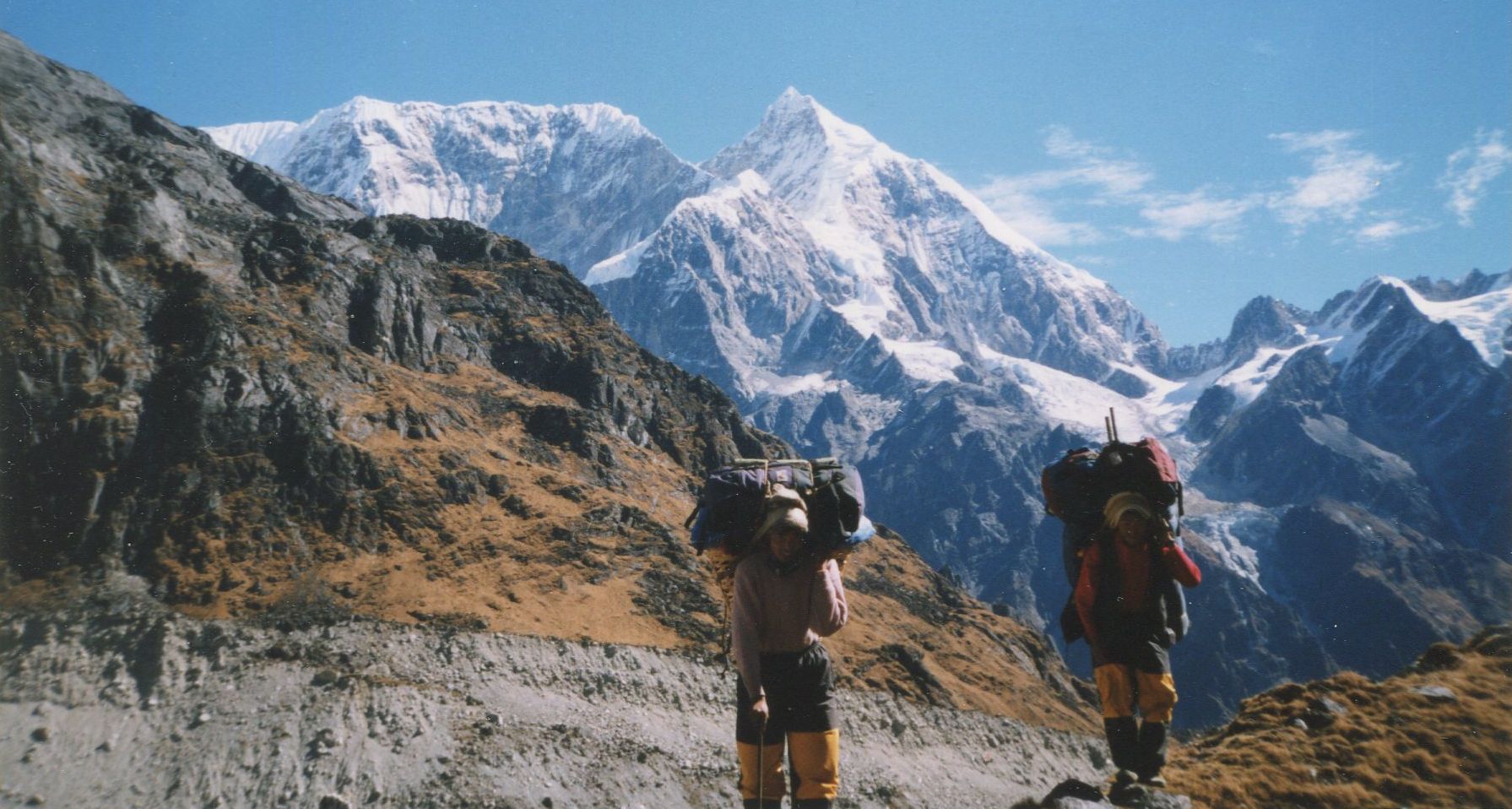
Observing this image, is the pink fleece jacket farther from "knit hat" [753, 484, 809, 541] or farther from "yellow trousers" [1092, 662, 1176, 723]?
"yellow trousers" [1092, 662, 1176, 723]

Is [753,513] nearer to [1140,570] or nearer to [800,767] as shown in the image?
[800,767]

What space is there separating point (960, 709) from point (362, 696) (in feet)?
100

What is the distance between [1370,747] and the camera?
798 centimetres

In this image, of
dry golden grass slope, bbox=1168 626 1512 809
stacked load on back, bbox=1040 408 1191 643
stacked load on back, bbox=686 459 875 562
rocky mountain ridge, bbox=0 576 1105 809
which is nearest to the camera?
stacked load on back, bbox=686 459 875 562

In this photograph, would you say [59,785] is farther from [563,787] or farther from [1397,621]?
[1397,621]

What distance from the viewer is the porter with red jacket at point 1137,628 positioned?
24.4ft

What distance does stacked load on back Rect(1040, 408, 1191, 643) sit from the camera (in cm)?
763

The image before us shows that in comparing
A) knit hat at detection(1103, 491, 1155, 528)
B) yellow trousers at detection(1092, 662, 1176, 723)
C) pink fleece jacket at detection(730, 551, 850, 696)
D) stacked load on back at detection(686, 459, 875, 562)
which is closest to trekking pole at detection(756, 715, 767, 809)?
pink fleece jacket at detection(730, 551, 850, 696)

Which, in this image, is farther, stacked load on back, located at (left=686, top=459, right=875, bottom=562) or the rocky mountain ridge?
the rocky mountain ridge

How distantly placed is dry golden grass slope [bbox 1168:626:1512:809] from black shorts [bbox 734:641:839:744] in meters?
3.75

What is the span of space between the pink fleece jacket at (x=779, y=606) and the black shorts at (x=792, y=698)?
0.10 m

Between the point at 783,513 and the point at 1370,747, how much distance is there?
6716 mm

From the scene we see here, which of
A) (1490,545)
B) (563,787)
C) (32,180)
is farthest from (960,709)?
(1490,545)

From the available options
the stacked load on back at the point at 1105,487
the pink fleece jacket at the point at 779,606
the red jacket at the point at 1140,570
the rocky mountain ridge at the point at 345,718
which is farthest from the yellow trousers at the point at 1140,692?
the rocky mountain ridge at the point at 345,718
